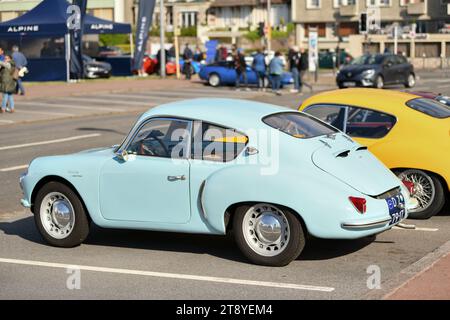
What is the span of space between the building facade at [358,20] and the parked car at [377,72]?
95.2ft

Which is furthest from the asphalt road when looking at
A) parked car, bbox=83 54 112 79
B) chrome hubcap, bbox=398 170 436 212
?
parked car, bbox=83 54 112 79

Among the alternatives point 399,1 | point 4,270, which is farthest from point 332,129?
point 399,1

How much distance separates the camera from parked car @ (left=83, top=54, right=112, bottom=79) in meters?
46.4

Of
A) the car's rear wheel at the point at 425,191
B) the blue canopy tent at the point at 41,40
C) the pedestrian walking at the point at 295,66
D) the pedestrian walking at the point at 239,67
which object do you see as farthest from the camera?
the blue canopy tent at the point at 41,40

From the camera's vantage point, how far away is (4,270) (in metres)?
8.75

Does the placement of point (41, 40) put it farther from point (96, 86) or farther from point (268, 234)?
point (268, 234)

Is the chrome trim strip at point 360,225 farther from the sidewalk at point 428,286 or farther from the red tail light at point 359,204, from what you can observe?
the sidewalk at point 428,286

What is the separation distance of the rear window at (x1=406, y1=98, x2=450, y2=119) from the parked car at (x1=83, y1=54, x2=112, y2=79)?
3567cm

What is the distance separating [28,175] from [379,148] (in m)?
4.30

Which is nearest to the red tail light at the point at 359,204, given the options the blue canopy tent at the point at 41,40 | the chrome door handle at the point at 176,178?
the chrome door handle at the point at 176,178

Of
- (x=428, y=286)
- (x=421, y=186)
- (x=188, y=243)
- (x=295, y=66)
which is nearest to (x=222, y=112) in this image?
(x=188, y=243)

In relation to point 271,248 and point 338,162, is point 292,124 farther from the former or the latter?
point 271,248

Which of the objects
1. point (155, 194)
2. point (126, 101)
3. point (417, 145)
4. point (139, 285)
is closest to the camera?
point (139, 285)

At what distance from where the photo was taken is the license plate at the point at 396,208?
867 centimetres
